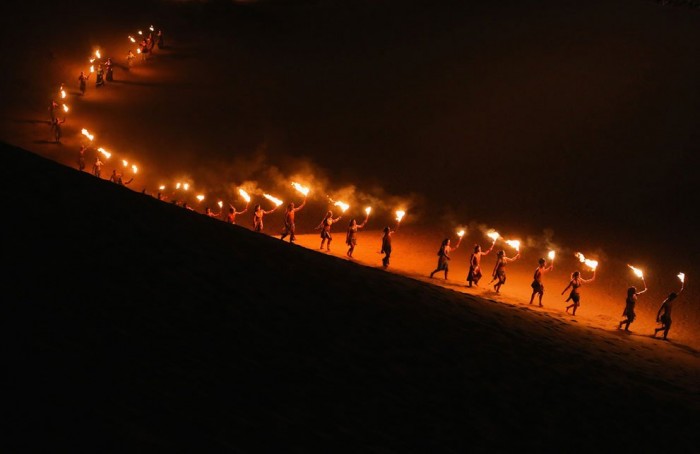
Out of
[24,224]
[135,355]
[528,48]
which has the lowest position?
[135,355]

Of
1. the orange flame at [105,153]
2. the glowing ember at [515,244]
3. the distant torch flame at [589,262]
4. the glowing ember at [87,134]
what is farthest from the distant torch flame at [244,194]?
the distant torch flame at [589,262]

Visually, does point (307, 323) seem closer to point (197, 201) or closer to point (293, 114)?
point (197, 201)

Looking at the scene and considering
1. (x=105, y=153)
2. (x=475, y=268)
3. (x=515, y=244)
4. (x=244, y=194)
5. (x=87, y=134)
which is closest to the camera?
(x=475, y=268)

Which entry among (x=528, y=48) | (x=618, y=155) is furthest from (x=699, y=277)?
(x=528, y=48)

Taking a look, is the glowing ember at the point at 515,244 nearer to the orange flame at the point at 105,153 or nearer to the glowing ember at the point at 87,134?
the orange flame at the point at 105,153

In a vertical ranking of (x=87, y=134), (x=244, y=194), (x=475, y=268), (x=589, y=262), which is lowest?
(x=475, y=268)

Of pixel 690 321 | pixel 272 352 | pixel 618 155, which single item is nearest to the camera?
pixel 272 352

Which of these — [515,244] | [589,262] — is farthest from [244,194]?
[589,262]

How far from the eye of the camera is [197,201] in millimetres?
34406

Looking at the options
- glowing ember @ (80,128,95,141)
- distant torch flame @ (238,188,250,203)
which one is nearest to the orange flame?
glowing ember @ (80,128,95,141)

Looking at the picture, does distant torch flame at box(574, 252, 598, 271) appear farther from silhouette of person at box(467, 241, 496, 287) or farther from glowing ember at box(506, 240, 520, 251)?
silhouette of person at box(467, 241, 496, 287)

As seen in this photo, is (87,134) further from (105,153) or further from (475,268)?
(475,268)

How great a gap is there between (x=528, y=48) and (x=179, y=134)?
79.5 ft

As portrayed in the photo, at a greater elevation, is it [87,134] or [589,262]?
[87,134]
